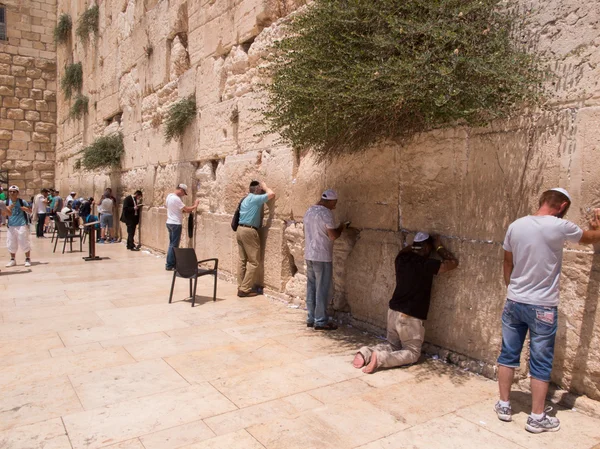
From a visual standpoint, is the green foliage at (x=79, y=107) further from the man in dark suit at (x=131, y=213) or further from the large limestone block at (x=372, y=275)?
the large limestone block at (x=372, y=275)

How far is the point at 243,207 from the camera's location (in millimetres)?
6340

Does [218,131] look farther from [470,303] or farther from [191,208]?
[470,303]

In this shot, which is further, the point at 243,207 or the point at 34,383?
the point at 243,207

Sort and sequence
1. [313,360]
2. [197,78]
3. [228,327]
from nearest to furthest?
[313,360]
[228,327]
[197,78]

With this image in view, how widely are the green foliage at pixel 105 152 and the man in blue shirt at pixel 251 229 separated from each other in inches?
281

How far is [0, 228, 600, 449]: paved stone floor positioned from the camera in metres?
2.71

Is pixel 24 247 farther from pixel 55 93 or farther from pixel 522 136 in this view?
pixel 55 93

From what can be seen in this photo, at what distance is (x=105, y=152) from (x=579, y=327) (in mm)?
11650

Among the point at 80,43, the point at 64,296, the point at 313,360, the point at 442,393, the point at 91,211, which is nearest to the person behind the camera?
the point at 442,393

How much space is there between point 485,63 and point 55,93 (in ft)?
62.8

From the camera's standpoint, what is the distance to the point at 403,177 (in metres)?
4.30

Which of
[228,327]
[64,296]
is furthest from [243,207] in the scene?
[64,296]

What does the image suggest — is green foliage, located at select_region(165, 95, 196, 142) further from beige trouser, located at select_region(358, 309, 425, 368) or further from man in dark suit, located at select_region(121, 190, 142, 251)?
beige trouser, located at select_region(358, 309, 425, 368)

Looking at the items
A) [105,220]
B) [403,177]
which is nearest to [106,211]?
[105,220]
